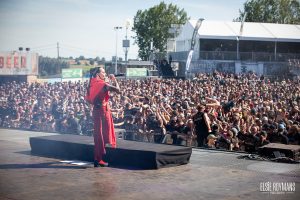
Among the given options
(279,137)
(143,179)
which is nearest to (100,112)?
(143,179)

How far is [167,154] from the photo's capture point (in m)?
8.05

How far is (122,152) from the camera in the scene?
8250 mm

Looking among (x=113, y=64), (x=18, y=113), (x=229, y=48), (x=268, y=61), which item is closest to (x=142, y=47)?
(x=113, y=64)

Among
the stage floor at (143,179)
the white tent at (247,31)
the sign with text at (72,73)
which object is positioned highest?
the white tent at (247,31)

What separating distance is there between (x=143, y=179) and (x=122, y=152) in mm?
1250

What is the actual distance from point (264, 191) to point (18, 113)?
13.5 meters

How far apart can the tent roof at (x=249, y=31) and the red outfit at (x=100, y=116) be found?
3079cm

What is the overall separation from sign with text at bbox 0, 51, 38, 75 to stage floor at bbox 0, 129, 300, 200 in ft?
74.0

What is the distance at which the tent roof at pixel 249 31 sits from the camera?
3822 centimetres

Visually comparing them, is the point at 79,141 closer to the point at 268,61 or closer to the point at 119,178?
the point at 119,178

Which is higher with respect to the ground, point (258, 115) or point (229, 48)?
point (229, 48)

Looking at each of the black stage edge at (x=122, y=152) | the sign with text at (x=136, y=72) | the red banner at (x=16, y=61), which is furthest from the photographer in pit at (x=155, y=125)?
the red banner at (x=16, y=61)

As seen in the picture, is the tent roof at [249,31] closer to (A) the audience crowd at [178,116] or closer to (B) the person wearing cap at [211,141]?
(A) the audience crowd at [178,116]

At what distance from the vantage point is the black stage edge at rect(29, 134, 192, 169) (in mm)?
7977
